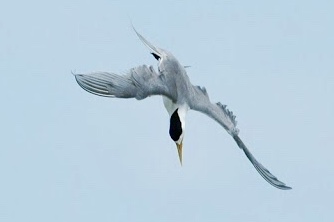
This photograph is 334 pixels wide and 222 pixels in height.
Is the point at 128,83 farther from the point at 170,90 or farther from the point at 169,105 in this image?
the point at 169,105

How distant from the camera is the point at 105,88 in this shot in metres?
21.8

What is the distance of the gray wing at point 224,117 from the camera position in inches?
984

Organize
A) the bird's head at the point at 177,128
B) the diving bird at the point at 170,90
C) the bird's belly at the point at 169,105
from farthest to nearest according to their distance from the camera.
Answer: the bird's head at the point at 177,128 → the bird's belly at the point at 169,105 → the diving bird at the point at 170,90

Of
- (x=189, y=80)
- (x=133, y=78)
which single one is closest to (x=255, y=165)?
(x=189, y=80)

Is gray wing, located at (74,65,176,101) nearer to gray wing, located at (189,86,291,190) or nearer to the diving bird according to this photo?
the diving bird

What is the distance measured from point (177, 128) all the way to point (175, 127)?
1.4 inches

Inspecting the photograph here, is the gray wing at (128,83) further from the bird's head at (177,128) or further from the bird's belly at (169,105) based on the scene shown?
the bird's head at (177,128)

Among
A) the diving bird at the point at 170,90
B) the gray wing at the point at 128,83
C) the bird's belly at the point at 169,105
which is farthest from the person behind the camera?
the bird's belly at the point at 169,105

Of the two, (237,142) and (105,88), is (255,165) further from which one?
(105,88)

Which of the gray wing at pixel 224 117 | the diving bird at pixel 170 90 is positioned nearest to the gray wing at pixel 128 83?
the diving bird at pixel 170 90

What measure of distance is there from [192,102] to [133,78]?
2355mm

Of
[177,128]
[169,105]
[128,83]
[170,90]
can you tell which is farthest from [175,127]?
[128,83]

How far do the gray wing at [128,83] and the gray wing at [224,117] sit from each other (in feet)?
4.67

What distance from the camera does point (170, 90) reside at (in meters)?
23.8
